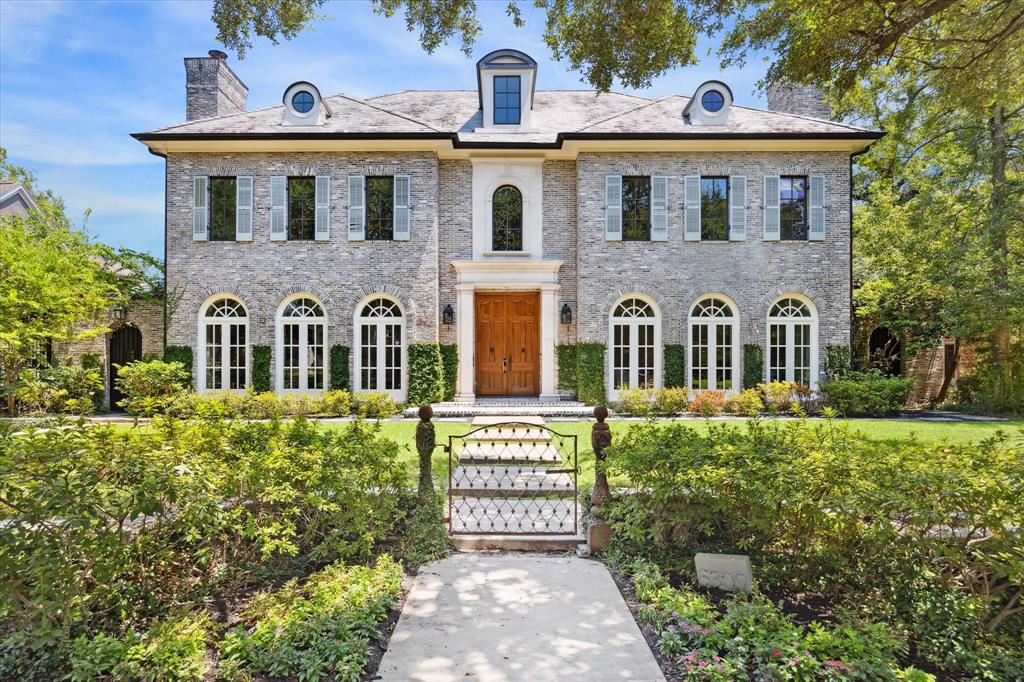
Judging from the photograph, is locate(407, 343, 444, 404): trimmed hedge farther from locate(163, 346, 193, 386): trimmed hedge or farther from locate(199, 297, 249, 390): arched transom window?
locate(163, 346, 193, 386): trimmed hedge

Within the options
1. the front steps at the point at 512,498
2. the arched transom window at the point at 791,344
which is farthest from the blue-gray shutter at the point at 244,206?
the arched transom window at the point at 791,344

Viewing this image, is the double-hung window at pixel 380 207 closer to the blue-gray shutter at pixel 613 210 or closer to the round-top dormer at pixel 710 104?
the blue-gray shutter at pixel 613 210

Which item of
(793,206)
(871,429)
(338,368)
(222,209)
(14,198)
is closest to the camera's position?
(871,429)

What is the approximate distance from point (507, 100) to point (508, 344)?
23.1 ft

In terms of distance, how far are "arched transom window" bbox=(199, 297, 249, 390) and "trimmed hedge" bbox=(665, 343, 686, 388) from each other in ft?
37.1

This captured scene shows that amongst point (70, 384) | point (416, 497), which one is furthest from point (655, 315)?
point (70, 384)

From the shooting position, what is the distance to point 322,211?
14.8 meters

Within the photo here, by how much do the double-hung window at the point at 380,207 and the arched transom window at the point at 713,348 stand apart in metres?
8.59

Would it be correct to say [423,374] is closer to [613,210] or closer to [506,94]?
[613,210]

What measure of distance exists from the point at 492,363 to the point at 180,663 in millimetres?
12502

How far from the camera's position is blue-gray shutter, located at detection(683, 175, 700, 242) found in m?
14.9

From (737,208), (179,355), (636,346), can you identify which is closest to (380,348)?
(179,355)

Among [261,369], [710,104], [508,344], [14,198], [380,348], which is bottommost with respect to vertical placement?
[261,369]

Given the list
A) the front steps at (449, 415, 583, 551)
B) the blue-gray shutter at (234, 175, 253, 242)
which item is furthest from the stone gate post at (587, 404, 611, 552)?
the blue-gray shutter at (234, 175, 253, 242)
